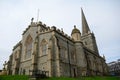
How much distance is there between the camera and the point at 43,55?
36594mm

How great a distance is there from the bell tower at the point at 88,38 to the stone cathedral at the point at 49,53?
83.9 feet

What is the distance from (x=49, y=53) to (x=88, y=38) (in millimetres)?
41501

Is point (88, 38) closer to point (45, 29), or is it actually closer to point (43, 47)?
point (45, 29)

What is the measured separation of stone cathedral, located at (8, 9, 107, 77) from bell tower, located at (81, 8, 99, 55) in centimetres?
2557

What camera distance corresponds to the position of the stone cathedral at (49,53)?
1358 inches

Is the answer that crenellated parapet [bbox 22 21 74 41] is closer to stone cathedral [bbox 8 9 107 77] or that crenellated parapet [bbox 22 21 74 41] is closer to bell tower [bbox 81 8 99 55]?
stone cathedral [bbox 8 9 107 77]

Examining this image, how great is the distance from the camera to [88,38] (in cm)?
7206

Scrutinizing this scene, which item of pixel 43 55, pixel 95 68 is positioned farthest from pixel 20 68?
pixel 95 68

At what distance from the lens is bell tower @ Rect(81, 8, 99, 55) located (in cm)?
6931

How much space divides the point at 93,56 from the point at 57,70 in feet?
88.1

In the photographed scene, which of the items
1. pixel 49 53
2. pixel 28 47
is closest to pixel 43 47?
pixel 49 53

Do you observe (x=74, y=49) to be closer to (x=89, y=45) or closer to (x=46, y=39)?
(x=46, y=39)

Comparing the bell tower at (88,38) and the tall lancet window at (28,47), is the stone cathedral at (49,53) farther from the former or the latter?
the bell tower at (88,38)

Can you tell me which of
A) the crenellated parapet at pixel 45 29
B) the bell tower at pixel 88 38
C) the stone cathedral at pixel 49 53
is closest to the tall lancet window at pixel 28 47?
the stone cathedral at pixel 49 53
